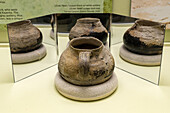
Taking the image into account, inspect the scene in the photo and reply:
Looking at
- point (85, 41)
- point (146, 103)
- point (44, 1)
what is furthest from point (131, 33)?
point (44, 1)

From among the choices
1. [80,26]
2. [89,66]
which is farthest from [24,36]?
[89,66]

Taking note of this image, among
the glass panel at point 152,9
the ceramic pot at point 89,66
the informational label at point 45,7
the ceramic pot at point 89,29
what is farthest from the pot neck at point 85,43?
the glass panel at point 152,9

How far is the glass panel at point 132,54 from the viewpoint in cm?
148

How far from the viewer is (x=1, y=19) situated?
210 centimetres

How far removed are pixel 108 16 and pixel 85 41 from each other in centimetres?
61

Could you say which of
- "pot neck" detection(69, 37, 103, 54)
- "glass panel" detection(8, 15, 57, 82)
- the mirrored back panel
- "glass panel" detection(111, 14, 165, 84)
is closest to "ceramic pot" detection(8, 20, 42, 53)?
"glass panel" detection(8, 15, 57, 82)

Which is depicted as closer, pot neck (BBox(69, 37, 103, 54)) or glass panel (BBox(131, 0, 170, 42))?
pot neck (BBox(69, 37, 103, 54))

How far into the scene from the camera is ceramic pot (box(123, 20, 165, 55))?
4.87 ft

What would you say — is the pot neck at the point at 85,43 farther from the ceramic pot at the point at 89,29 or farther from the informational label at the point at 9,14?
the informational label at the point at 9,14

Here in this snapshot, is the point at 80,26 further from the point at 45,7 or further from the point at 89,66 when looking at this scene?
the point at 89,66

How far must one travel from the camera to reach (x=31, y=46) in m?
1.62

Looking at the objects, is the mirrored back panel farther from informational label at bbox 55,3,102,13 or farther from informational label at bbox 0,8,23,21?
informational label at bbox 0,8,23,21

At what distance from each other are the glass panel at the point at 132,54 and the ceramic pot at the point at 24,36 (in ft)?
2.13

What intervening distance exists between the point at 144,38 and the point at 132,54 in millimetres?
169
